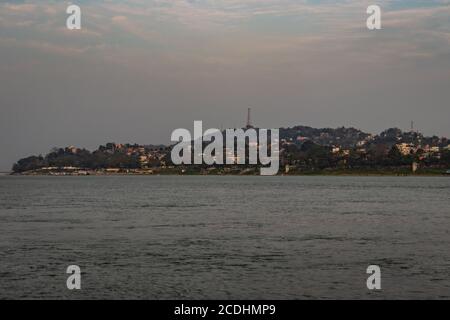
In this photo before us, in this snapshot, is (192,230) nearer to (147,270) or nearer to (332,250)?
(332,250)

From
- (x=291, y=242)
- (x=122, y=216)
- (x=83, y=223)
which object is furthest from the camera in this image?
(x=122, y=216)

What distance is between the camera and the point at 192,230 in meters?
57.1

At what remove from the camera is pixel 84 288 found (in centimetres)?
3153

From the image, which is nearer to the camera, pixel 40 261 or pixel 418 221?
pixel 40 261

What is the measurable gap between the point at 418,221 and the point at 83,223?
111 feet
